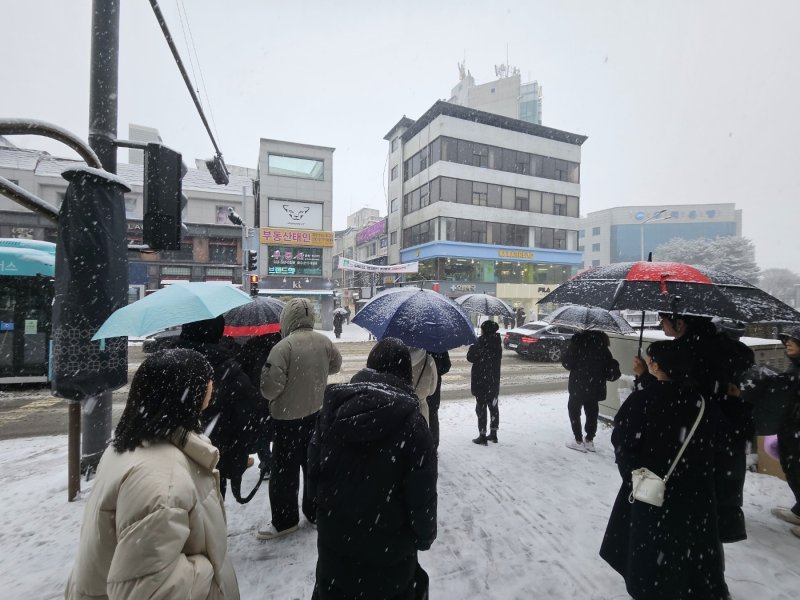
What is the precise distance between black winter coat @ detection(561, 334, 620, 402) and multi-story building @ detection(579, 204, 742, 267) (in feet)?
235

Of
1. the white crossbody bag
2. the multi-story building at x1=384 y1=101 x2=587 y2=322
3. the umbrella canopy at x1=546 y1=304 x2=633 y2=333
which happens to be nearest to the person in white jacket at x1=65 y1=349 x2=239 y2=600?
the white crossbody bag

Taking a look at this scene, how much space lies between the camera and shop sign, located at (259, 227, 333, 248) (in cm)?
2883

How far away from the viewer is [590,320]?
242 inches

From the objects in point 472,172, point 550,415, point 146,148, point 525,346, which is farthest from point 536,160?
point 146,148

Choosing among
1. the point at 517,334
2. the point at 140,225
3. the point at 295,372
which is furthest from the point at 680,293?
the point at 140,225

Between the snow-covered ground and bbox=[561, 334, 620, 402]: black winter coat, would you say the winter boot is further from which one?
bbox=[561, 334, 620, 402]: black winter coat

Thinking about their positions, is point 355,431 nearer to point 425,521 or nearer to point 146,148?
point 425,521

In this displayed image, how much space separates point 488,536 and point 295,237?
28.3 metres

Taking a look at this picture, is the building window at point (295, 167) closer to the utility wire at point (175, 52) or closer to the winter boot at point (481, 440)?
the utility wire at point (175, 52)

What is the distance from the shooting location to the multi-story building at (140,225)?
1126 inches

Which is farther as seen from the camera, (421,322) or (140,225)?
(140,225)

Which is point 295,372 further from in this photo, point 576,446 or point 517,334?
point 517,334

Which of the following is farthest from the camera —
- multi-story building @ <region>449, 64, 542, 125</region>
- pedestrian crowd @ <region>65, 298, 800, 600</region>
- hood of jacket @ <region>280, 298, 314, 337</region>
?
multi-story building @ <region>449, 64, 542, 125</region>

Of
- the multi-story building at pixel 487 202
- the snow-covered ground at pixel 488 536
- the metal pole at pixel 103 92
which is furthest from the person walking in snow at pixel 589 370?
the multi-story building at pixel 487 202
